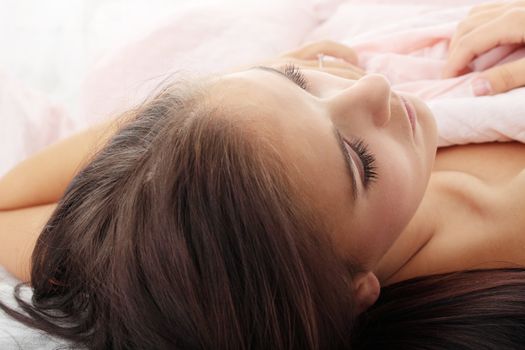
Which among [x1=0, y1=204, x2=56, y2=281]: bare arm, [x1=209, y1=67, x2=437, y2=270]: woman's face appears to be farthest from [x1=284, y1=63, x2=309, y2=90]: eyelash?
[x1=0, y1=204, x2=56, y2=281]: bare arm

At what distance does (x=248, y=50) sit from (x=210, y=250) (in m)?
0.88

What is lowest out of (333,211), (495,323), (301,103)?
(495,323)

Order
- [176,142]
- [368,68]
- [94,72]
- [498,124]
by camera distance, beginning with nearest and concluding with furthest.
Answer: [176,142] < [498,124] < [368,68] < [94,72]

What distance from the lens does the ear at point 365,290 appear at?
84 centimetres

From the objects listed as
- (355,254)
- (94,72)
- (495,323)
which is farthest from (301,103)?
(94,72)

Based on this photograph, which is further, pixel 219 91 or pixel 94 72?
pixel 94 72

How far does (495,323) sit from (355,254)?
0.22 meters

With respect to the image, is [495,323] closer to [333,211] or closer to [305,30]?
[333,211]

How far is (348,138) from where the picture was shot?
30.7 inches

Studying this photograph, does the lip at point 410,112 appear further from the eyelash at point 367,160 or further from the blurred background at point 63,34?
the blurred background at point 63,34

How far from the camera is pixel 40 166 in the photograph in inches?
47.8

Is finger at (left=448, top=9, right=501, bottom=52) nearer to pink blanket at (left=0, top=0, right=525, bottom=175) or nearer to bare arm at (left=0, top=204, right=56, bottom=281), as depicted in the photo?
pink blanket at (left=0, top=0, right=525, bottom=175)

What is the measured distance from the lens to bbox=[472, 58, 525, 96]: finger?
108 cm

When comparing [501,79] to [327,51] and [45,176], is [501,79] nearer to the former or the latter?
[327,51]
